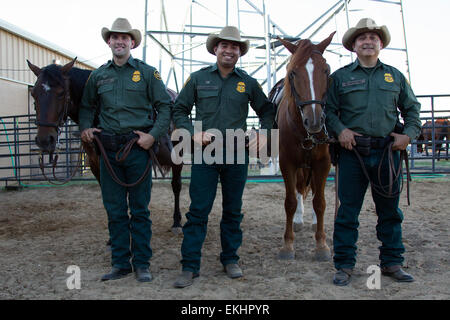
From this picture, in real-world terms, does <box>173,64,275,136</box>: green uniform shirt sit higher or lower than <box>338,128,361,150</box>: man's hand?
higher

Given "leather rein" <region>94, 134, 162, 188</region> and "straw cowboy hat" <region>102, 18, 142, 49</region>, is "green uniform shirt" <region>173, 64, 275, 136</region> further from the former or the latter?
"straw cowboy hat" <region>102, 18, 142, 49</region>

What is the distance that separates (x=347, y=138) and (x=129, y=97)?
174 centimetres

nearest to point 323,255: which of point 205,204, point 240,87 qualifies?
point 205,204

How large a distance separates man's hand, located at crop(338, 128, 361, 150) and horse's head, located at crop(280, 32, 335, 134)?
6.6 inches

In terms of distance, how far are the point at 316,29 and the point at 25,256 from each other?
26.0 feet

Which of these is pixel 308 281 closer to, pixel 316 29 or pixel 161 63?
pixel 316 29

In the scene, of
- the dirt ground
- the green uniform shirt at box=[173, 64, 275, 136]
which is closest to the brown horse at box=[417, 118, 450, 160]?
the dirt ground

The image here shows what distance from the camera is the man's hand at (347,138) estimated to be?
2.63m

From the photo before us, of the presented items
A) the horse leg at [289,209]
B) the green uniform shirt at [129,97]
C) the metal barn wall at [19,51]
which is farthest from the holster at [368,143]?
the metal barn wall at [19,51]

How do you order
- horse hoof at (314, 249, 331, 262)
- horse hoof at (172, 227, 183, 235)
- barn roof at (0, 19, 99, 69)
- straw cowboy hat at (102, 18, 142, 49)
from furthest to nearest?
barn roof at (0, 19, 99, 69)
horse hoof at (172, 227, 183, 235)
horse hoof at (314, 249, 331, 262)
straw cowboy hat at (102, 18, 142, 49)

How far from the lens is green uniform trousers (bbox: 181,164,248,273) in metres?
2.78

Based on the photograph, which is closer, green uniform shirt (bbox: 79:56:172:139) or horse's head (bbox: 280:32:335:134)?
horse's head (bbox: 280:32:335:134)
